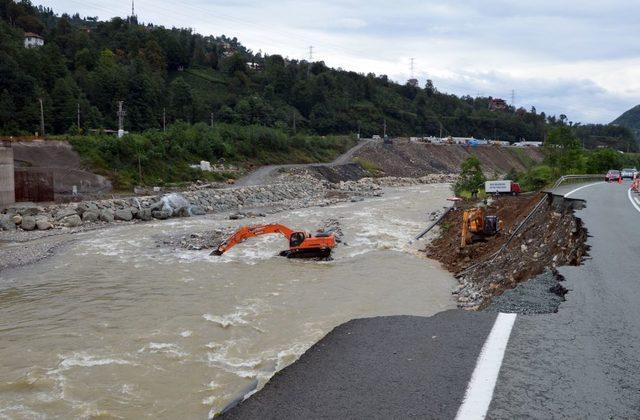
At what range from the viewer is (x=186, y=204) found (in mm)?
34125

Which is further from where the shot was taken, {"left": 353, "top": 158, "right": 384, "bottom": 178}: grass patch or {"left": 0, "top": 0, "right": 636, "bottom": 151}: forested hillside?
{"left": 353, "top": 158, "right": 384, "bottom": 178}: grass patch

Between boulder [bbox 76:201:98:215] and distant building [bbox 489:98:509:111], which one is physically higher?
distant building [bbox 489:98:509:111]

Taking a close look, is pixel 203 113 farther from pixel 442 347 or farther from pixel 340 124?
pixel 442 347

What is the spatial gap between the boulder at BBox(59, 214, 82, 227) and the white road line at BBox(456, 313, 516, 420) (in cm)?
2569

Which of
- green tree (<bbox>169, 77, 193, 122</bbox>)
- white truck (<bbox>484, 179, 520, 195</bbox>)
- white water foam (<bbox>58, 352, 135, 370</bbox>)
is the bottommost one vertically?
white water foam (<bbox>58, 352, 135, 370</bbox>)

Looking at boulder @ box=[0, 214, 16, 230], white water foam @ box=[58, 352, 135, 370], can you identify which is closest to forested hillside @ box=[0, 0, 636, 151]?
boulder @ box=[0, 214, 16, 230]

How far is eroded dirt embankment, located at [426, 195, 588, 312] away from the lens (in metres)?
11.9

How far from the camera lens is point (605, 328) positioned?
723 centimetres

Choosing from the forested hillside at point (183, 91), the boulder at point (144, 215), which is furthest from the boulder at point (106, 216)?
the forested hillside at point (183, 91)

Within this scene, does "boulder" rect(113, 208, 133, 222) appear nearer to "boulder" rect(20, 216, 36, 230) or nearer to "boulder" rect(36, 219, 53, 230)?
"boulder" rect(36, 219, 53, 230)

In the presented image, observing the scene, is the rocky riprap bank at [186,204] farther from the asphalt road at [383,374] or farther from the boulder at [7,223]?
the asphalt road at [383,374]

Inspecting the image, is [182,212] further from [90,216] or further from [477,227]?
[477,227]

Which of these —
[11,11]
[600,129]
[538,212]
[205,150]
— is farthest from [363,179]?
[600,129]

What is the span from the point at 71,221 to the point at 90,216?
1.35 m
